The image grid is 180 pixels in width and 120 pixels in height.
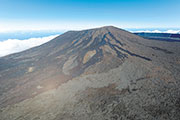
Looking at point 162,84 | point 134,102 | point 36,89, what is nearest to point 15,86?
point 36,89

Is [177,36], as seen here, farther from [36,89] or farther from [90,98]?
[36,89]

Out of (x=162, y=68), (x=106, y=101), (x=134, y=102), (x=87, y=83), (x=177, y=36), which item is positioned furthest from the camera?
(x=177, y=36)

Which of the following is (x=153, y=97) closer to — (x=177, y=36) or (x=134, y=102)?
(x=134, y=102)

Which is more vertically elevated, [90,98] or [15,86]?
[90,98]

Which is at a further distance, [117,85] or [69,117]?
[117,85]

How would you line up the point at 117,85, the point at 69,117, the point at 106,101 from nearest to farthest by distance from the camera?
the point at 69,117, the point at 106,101, the point at 117,85

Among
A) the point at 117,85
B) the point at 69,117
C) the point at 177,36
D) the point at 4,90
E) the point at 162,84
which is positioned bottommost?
the point at 4,90

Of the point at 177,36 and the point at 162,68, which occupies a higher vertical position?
the point at 177,36

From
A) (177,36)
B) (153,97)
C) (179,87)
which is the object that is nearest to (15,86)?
(153,97)

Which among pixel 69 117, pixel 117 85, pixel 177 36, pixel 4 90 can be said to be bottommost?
pixel 4 90
